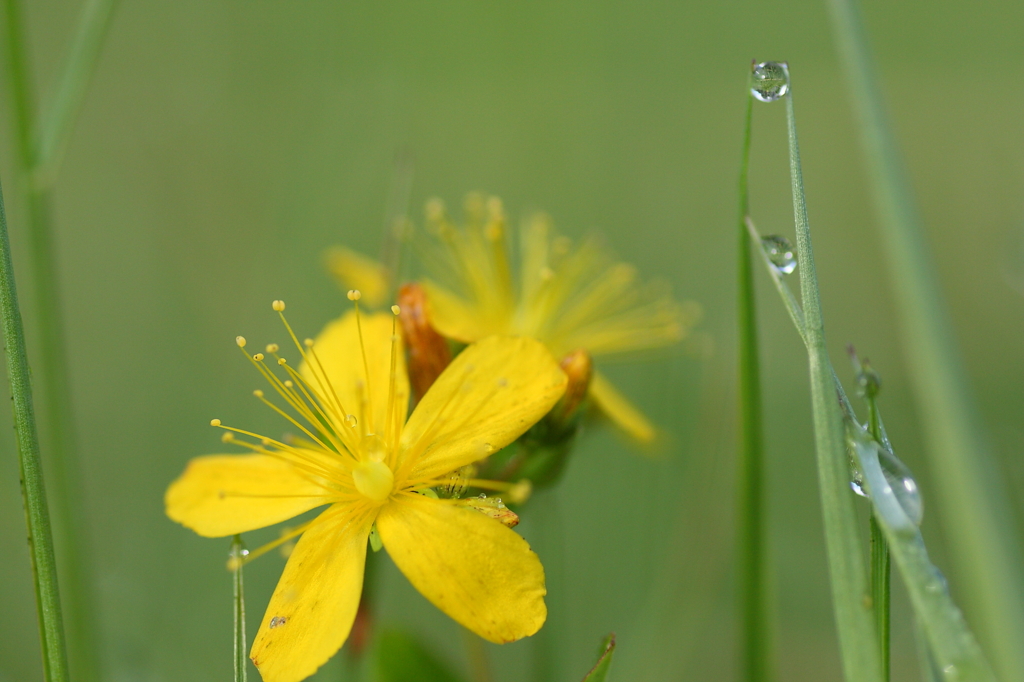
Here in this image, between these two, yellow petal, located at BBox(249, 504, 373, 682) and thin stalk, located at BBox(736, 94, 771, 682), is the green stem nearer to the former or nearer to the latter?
thin stalk, located at BBox(736, 94, 771, 682)

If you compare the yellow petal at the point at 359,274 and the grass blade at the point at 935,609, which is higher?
the yellow petal at the point at 359,274

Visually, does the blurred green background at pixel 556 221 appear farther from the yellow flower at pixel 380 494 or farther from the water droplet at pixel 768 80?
the water droplet at pixel 768 80

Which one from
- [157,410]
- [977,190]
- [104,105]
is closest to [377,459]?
[157,410]

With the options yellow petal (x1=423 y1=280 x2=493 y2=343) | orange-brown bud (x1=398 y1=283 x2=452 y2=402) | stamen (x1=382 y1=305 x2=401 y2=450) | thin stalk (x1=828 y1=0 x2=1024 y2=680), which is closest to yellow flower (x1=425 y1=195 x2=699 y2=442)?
yellow petal (x1=423 y1=280 x2=493 y2=343)

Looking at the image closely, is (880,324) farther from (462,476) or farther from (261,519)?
(261,519)

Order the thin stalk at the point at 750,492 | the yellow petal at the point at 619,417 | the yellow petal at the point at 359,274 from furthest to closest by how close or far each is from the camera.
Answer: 1. the yellow petal at the point at 359,274
2. the yellow petal at the point at 619,417
3. the thin stalk at the point at 750,492

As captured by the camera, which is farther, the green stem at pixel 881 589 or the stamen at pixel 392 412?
the stamen at pixel 392 412

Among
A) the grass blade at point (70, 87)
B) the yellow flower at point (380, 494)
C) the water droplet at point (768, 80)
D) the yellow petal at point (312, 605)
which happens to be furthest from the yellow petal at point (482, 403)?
the grass blade at point (70, 87)
